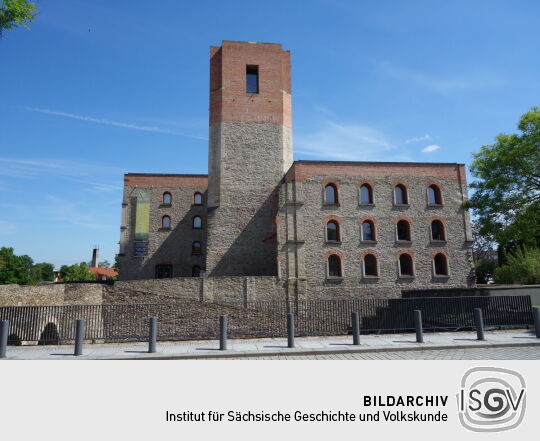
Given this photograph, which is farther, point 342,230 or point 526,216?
point 342,230

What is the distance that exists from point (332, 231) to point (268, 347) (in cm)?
1429

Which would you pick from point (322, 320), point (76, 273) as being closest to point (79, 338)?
point (322, 320)

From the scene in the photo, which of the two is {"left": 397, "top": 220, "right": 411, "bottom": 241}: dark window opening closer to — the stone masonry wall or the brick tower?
the stone masonry wall

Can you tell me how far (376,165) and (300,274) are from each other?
8.99 metres

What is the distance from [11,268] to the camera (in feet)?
175

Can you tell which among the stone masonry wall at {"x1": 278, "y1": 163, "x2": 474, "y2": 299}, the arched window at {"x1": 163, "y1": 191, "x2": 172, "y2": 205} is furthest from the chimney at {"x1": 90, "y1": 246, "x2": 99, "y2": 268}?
the stone masonry wall at {"x1": 278, "y1": 163, "x2": 474, "y2": 299}

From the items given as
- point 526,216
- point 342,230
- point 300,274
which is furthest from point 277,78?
point 526,216

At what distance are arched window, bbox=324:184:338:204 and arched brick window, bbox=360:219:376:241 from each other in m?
2.41

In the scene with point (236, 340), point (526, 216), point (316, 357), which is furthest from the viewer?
point (526, 216)

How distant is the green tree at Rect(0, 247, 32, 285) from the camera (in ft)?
169

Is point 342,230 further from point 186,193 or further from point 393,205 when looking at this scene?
point 186,193

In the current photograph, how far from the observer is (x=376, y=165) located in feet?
80.4

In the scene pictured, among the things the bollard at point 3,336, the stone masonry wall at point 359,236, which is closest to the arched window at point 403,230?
the stone masonry wall at point 359,236

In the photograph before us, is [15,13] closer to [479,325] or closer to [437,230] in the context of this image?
[479,325]
